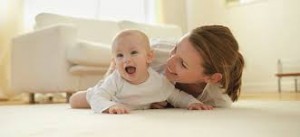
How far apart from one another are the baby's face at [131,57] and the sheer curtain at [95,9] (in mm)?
3066

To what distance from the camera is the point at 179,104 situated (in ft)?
5.27

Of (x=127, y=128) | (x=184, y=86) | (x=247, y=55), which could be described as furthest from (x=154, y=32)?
(x=127, y=128)

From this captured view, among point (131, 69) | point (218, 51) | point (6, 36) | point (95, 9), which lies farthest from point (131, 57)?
point (95, 9)

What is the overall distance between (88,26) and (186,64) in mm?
2492

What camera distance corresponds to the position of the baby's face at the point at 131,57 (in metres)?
1.42

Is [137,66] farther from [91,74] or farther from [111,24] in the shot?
[111,24]

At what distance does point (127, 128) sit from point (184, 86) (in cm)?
76

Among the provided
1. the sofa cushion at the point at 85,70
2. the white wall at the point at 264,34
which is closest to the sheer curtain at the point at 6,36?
the sofa cushion at the point at 85,70

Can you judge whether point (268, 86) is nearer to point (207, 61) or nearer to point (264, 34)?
point (264, 34)

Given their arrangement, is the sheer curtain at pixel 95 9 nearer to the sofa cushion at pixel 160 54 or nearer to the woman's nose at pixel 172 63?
the sofa cushion at pixel 160 54

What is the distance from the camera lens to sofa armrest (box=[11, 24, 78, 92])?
121 inches

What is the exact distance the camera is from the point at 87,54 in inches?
119

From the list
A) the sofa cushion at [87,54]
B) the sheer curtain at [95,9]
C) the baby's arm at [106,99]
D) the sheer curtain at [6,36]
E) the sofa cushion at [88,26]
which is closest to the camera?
the baby's arm at [106,99]

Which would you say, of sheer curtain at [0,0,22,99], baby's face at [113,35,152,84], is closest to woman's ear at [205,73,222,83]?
baby's face at [113,35,152,84]
